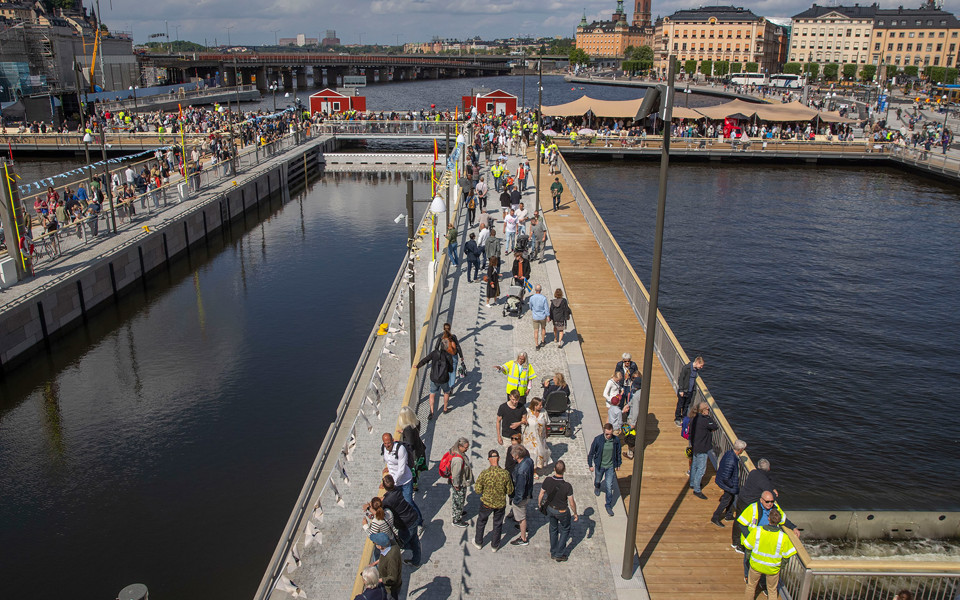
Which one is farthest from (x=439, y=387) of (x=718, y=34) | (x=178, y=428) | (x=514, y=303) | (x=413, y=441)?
(x=718, y=34)

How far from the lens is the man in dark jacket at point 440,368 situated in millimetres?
13344

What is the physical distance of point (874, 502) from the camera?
637 inches

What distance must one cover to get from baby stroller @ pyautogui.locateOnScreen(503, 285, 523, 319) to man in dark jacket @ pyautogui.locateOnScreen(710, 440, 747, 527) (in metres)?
8.59

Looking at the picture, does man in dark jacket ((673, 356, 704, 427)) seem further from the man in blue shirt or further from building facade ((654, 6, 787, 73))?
building facade ((654, 6, 787, 73))

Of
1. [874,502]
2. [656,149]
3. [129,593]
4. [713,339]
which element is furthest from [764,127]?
[129,593]

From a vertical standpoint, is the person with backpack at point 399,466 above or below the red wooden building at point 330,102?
below

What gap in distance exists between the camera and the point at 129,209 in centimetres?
3103

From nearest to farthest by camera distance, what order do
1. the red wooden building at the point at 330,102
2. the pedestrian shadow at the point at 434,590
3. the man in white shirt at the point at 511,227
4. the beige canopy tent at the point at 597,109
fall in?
1. the pedestrian shadow at the point at 434,590
2. the man in white shirt at the point at 511,227
3. the beige canopy tent at the point at 597,109
4. the red wooden building at the point at 330,102

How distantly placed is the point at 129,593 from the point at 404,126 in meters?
55.8

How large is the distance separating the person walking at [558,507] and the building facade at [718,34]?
195m

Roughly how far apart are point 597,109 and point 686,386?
5207 cm

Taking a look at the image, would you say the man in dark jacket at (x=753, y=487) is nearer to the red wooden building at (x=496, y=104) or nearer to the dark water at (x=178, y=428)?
the dark water at (x=178, y=428)

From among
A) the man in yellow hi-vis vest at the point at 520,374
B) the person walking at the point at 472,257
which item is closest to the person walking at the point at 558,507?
the man in yellow hi-vis vest at the point at 520,374

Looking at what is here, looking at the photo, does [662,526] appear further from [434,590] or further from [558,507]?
[434,590]
